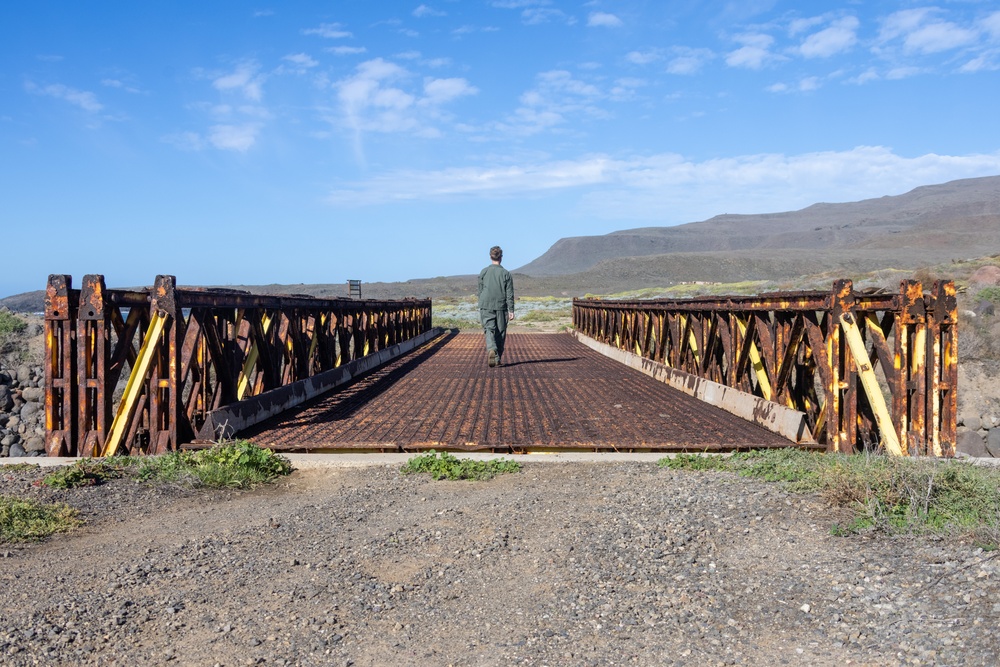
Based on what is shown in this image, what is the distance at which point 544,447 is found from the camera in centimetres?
723

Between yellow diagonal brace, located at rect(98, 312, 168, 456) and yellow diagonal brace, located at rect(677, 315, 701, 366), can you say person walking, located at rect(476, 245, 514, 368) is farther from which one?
yellow diagonal brace, located at rect(98, 312, 168, 456)

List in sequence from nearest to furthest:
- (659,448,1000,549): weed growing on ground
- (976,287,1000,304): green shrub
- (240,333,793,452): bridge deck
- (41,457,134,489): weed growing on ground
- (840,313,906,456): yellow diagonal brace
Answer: (659,448,1000,549): weed growing on ground, (41,457,134,489): weed growing on ground, (840,313,906,456): yellow diagonal brace, (240,333,793,452): bridge deck, (976,287,1000,304): green shrub

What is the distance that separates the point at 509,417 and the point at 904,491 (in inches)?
185

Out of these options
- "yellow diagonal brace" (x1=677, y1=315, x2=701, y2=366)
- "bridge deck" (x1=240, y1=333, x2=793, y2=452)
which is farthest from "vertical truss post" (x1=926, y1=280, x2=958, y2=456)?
"yellow diagonal brace" (x1=677, y1=315, x2=701, y2=366)

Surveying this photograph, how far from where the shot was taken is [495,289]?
48.2 ft

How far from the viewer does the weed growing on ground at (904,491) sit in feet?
14.7

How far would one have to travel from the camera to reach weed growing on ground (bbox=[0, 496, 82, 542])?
15.6 feet

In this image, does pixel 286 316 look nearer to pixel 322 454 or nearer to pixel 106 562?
pixel 322 454

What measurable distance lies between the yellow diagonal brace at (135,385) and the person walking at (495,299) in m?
7.91

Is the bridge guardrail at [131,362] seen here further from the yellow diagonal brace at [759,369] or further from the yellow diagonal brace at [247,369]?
the yellow diagonal brace at [759,369]

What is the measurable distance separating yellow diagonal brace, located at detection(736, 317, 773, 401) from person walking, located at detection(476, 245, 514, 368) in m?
5.64

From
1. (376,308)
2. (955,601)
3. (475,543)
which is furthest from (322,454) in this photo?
(376,308)

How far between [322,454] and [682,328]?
21.8 feet

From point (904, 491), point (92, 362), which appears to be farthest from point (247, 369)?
point (904, 491)
